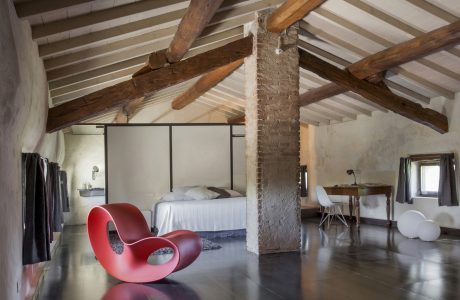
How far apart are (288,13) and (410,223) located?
4.12 meters

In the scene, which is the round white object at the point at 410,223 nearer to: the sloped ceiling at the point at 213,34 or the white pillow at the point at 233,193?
the sloped ceiling at the point at 213,34

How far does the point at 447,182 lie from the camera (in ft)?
23.3

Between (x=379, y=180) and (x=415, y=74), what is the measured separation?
9.39 feet

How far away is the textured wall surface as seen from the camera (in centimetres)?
248

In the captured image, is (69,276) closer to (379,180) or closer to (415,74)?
(415,74)

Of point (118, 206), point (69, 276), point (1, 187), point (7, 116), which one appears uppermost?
point (7, 116)

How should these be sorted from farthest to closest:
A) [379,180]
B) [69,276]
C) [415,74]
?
[379,180]
[415,74]
[69,276]

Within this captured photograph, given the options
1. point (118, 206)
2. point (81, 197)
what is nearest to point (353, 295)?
point (118, 206)

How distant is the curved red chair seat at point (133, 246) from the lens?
4414mm

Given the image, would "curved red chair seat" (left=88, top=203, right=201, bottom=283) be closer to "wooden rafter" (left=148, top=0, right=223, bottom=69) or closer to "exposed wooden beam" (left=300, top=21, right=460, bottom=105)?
"wooden rafter" (left=148, top=0, right=223, bottom=69)

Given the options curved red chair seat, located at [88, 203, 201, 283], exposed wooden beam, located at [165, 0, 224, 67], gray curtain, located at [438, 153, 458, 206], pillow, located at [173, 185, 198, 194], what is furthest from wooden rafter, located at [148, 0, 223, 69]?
gray curtain, located at [438, 153, 458, 206]

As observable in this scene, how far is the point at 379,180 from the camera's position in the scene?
350 inches

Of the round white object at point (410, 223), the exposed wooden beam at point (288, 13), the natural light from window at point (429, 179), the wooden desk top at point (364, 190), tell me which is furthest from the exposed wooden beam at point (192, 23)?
the natural light from window at point (429, 179)

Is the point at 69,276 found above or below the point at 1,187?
below
